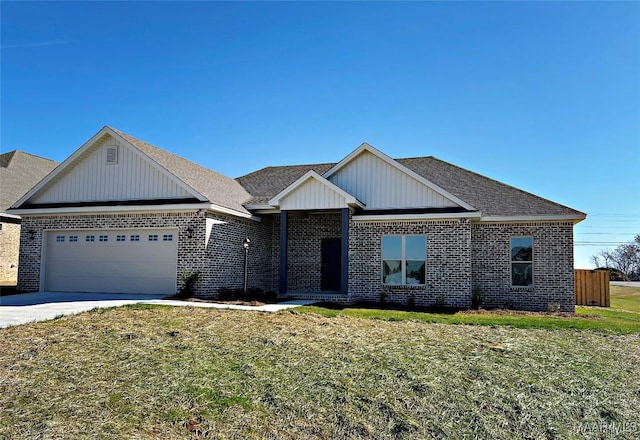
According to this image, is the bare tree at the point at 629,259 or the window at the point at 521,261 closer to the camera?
the window at the point at 521,261

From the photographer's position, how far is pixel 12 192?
939 inches

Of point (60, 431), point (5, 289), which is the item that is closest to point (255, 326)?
point (60, 431)

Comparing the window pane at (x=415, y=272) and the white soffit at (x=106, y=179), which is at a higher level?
the white soffit at (x=106, y=179)

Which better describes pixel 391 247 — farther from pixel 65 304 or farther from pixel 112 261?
pixel 65 304

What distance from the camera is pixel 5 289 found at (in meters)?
18.3

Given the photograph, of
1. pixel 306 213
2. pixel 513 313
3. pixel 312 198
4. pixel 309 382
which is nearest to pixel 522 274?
pixel 513 313

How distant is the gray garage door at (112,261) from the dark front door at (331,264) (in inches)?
211

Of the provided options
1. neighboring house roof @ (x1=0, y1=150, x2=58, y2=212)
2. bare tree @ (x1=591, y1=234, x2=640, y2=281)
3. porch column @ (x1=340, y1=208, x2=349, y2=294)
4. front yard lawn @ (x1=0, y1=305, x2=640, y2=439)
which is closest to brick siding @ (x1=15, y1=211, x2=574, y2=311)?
porch column @ (x1=340, y1=208, x2=349, y2=294)

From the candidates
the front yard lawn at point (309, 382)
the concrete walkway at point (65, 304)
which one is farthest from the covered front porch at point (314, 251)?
the front yard lawn at point (309, 382)

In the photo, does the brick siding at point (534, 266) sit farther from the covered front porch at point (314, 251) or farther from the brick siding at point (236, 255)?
the brick siding at point (236, 255)

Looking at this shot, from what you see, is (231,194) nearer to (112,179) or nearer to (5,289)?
(112,179)

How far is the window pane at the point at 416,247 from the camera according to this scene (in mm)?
16180

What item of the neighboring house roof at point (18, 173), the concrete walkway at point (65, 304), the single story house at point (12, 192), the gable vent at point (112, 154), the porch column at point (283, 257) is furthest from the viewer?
the neighboring house roof at point (18, 173)

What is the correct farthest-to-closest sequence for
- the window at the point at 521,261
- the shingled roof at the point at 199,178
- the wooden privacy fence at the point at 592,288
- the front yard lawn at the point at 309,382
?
the wooden privacy fence at the point at 592,288 < the shingled roof at the point at 199,178 < the window at the point at 521,261 < the front yard lawn at the point at 309,382
